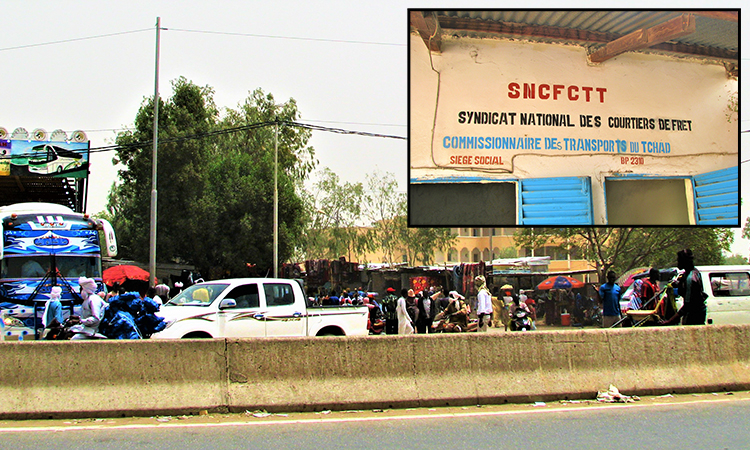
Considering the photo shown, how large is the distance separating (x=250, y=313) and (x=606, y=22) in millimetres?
8343

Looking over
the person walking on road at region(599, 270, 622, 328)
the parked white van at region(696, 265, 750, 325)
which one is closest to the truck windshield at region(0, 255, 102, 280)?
the person walking on road at region(599, 270, 622, 328)

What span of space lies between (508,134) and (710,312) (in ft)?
18.9

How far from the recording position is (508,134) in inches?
499

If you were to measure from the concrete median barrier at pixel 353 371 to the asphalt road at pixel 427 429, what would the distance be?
Result: 0.63 feet

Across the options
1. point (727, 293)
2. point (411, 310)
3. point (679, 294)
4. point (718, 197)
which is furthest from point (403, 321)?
point (679, 294)

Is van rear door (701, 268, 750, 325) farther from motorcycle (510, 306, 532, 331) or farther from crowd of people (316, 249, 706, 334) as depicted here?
motorcycle (510, 306, 532, 331)

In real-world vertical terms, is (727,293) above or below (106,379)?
above

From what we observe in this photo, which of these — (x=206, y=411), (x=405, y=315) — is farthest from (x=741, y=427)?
(x=405, y=315)

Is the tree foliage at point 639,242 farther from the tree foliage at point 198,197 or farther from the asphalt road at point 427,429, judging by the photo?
the asphalt road at point 427,429

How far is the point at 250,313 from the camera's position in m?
12.2

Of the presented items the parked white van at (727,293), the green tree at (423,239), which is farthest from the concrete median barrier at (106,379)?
the green tree at (423,239)

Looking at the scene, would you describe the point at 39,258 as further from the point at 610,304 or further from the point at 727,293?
the point at 727,293

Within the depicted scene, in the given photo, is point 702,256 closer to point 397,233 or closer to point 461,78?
point 397,233

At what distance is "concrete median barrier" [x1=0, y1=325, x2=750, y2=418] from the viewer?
7301mm
